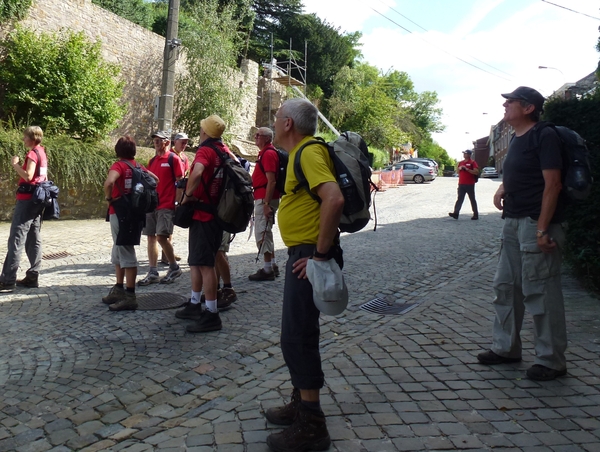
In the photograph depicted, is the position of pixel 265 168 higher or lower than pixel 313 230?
higher

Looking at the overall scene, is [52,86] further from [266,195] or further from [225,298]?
[225,298]

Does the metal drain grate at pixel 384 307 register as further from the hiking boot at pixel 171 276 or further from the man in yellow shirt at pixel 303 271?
the man in yellow shirt at pixel 303 271

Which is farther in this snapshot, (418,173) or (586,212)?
(418,173)

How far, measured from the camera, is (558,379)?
382 cm

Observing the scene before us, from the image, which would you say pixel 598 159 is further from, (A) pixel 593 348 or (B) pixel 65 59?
(B) pixel 65 59

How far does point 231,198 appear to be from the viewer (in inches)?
191

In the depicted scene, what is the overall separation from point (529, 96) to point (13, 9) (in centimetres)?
1575

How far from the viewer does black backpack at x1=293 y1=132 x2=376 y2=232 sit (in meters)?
2.88

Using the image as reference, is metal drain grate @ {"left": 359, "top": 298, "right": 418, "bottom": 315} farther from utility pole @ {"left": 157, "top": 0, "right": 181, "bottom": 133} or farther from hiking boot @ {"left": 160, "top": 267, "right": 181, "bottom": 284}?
utility pole @ {"left": 157, "top": 0, "right": 181, "bottom": 133}

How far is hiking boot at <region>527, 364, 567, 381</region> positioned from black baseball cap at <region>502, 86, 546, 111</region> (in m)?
1.80

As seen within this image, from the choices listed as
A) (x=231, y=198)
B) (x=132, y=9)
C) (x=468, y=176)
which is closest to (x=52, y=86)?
(x=468, y=176)

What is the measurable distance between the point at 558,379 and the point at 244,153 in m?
20.9

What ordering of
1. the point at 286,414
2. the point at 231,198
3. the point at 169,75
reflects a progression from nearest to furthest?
the point at 286,414 → the point at 231,198 → the point at 169,75

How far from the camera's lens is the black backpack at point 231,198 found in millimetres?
4848
